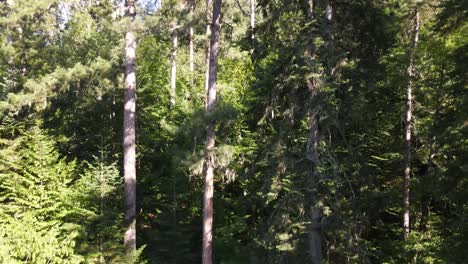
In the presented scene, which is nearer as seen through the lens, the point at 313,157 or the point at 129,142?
the point at 313,157

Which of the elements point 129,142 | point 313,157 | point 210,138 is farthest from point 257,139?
point 129,142

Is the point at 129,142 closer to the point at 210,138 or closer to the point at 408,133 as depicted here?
the point at 210,138

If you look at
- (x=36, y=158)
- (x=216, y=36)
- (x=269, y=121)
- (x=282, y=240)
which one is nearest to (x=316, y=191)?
(x=282, y=240)

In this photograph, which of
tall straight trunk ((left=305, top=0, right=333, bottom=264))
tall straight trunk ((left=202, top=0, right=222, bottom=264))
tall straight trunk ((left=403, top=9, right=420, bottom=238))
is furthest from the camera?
tall straight trunk ((left=403, top=9, right=420, bottom=238))

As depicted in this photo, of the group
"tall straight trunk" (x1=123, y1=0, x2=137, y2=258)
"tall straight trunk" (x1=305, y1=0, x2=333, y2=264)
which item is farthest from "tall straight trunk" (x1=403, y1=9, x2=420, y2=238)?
"tall straight trunk" (x1=123, y1=0, x2=137, y2=258)

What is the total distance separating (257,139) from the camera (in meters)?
13.4

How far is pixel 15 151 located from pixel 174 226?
660 cm

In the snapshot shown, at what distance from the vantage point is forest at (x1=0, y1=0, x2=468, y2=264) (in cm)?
1048

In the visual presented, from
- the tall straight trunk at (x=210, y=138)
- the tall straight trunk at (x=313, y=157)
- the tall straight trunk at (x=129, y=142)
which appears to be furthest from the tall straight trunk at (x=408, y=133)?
the tall straight trunk at (x=129, y=142)

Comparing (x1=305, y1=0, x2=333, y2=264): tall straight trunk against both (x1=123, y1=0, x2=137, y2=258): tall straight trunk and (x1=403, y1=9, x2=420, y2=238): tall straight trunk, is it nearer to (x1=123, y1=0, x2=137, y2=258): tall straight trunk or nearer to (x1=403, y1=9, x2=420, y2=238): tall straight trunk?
(x1=403, y1=9, x2=420, y2=238): tall straight trunk

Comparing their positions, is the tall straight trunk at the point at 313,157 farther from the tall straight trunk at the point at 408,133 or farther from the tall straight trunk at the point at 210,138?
the tall straight trunk at the point at 408,133

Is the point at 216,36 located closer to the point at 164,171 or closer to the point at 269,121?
the point at 269,121

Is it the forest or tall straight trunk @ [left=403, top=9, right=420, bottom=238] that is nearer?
the forest

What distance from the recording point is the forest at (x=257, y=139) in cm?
1048
